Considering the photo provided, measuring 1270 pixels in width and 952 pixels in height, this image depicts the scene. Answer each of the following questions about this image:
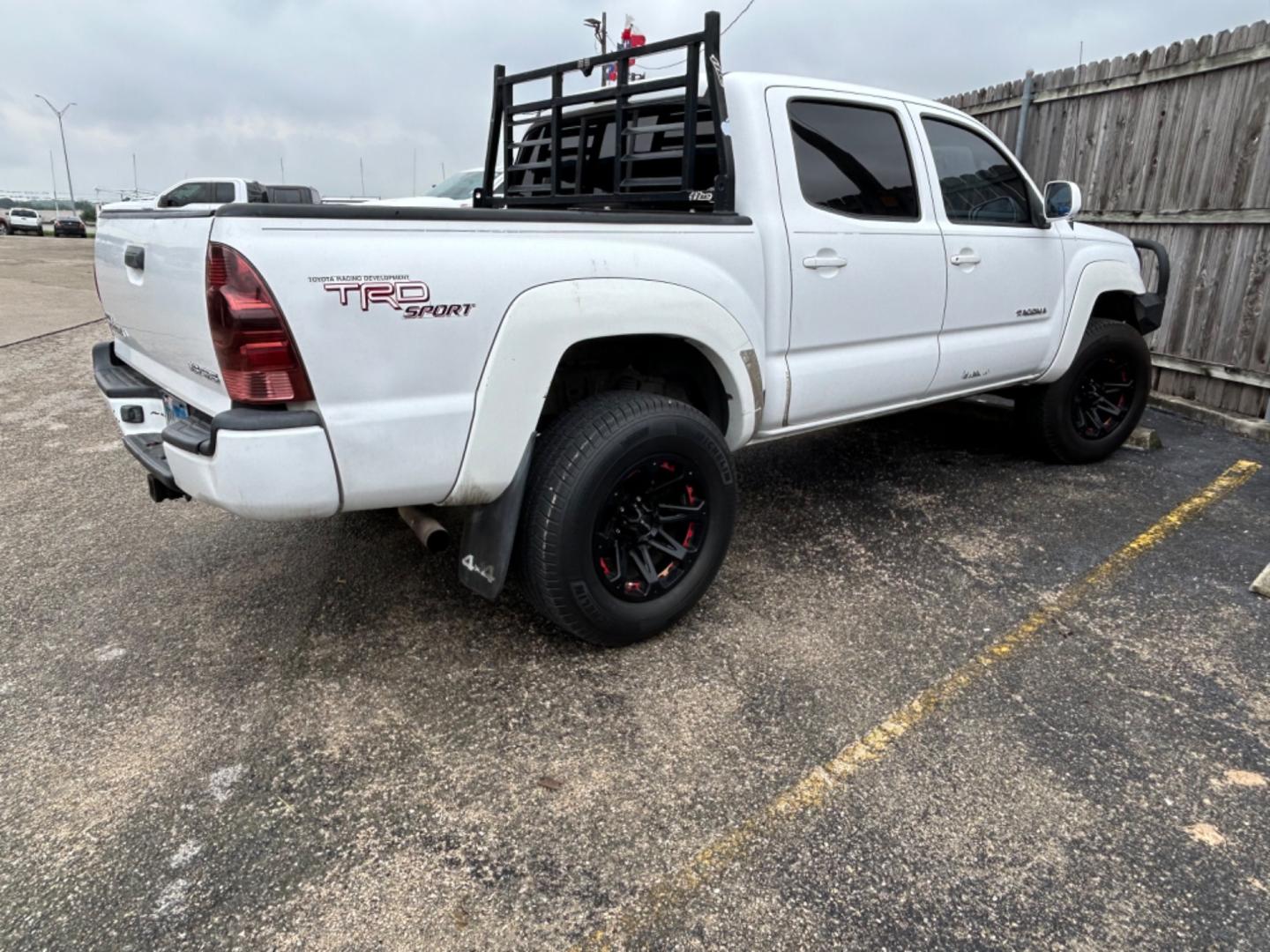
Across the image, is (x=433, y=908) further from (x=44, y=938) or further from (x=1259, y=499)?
(x=1259, y=499)

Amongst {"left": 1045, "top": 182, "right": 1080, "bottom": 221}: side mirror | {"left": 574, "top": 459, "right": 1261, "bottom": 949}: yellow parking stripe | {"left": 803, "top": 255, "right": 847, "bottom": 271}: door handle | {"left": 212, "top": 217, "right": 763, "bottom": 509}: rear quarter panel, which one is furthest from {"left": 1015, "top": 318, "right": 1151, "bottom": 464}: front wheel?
{"left": 212, "top": 217, "right": 763, "bottom": 509}: rear quarter panel

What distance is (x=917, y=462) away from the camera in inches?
205

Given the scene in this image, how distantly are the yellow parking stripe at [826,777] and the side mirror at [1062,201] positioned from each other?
5.73 feet

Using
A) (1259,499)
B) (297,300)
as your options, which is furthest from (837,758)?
(1259,499)

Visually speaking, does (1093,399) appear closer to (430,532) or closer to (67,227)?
(430,532)

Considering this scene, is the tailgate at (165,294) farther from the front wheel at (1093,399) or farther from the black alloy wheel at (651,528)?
the front wheel at (1093,399)

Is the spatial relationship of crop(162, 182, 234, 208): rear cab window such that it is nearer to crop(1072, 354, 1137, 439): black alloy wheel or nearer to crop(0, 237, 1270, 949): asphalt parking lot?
crop(0, 237, 1270, 949): asphalt parking lot

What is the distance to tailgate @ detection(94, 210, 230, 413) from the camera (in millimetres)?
2320

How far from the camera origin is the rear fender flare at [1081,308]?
4.66 m

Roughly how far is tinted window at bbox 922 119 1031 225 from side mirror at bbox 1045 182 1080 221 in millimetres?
113

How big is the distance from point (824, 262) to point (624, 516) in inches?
50.4

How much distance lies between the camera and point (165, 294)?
253 centimetres

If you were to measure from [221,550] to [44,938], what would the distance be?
2.20 m

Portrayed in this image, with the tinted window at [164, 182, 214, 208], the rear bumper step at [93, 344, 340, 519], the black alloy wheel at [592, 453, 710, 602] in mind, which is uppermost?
the tinted window at [164, 182, 214, 208]
